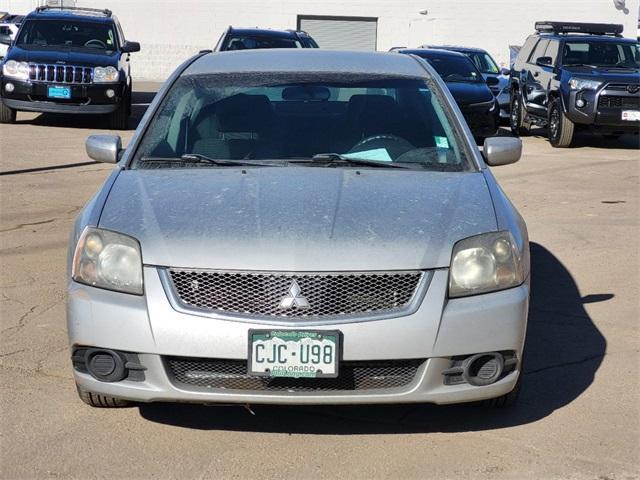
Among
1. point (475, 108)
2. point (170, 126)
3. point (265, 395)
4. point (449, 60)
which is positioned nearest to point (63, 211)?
point (170, 126)

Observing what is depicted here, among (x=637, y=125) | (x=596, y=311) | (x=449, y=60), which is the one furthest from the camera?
(x=449, y=60)

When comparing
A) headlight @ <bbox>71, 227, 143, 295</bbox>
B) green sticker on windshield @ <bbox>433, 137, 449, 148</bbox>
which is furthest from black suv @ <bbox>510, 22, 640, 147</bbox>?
headlight @ <bbox>71, 227, 143, 295</bbox>

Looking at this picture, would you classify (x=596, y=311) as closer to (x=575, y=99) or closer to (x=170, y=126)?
Answer: (x=170, y=126)

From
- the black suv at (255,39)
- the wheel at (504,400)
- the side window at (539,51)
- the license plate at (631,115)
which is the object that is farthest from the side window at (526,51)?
the wheel at (504,400)

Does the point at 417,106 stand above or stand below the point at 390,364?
above

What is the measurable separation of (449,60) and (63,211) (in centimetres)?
1006

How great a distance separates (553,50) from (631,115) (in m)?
2.14

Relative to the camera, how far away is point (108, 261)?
14.0 feet

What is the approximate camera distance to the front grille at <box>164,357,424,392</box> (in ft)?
13.5

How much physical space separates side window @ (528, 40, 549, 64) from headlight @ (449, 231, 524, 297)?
14.4 meters

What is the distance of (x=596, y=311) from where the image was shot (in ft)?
21.6

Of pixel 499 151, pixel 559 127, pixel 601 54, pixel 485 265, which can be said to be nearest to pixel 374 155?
pixel 499 151

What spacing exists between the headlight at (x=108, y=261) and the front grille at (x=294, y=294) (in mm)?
216

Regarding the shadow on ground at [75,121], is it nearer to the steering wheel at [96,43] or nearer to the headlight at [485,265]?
the steering wheel at [96,43]
